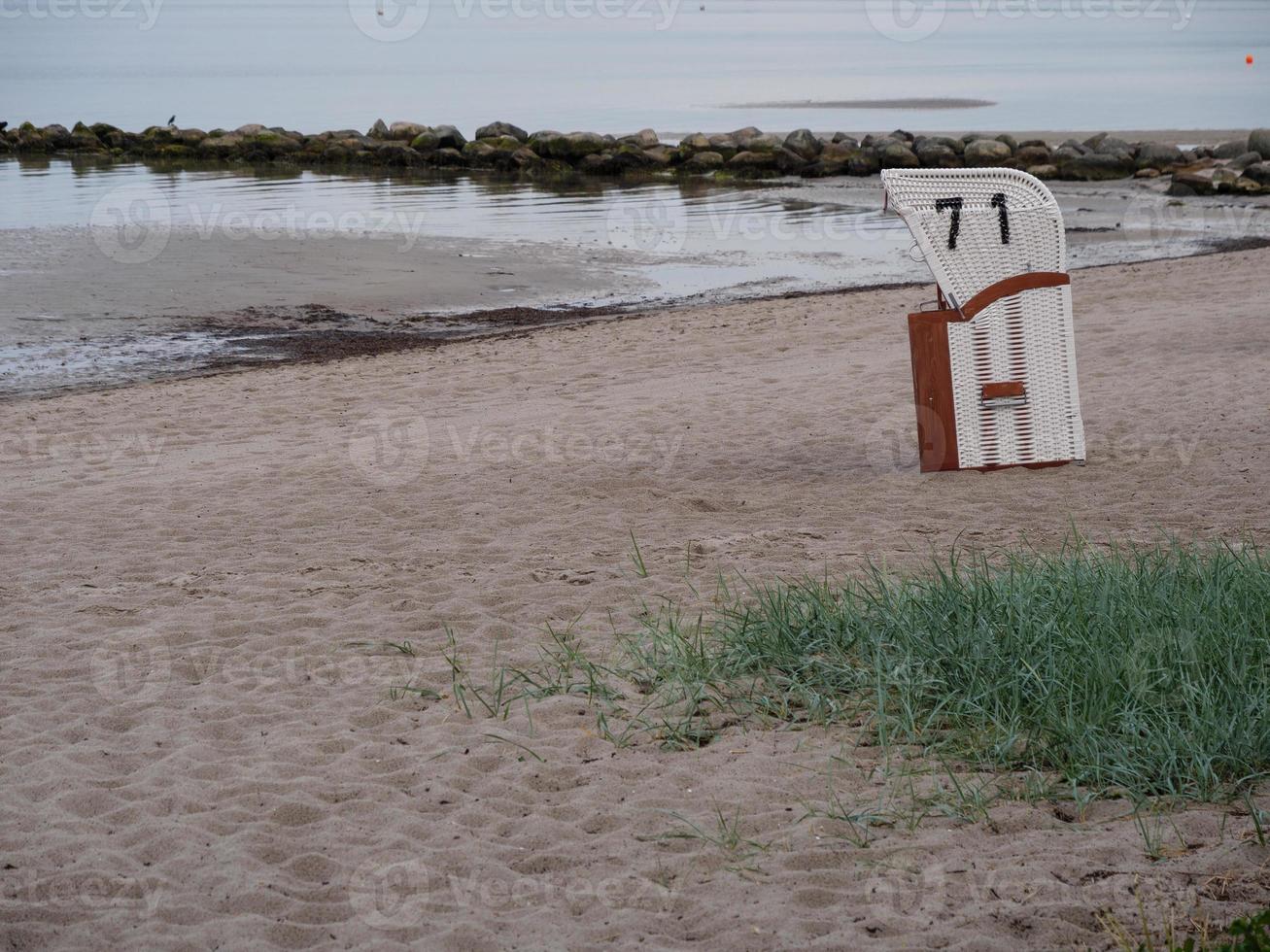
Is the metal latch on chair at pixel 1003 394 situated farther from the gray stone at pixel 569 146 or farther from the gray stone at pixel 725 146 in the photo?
the gray stone at pixel 569 146

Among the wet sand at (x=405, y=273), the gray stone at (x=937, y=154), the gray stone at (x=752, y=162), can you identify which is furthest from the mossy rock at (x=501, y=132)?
the gray stone at (x=937, y=154)

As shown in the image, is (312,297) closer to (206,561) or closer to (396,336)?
(396,336)

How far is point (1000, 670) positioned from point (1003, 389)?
3.54 meters

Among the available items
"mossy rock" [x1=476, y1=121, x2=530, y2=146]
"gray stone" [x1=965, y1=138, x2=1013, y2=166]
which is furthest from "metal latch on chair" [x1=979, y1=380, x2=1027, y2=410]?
"mossy rock" [x1=476, y1=121, x2=530, y2=146]

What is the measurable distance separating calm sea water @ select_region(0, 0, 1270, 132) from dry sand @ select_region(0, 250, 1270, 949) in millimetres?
35525

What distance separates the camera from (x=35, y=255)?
60.4 feet

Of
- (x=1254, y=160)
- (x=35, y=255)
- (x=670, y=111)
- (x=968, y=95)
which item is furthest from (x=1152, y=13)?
(x=35, y=255)

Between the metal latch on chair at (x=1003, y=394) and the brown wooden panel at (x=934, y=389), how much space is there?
219mm

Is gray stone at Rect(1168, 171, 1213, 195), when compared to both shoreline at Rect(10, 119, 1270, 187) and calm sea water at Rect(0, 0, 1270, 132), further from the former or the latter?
calm sea water at Rect(0, 0, 1270, 132)

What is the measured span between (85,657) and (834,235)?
18059 mm

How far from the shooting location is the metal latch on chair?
7.72m

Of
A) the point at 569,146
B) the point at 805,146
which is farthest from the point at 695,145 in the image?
the point at 569,146

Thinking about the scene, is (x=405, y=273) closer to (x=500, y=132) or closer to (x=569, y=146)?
(x=569, y=146)

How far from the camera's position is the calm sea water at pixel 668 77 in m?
49.6
